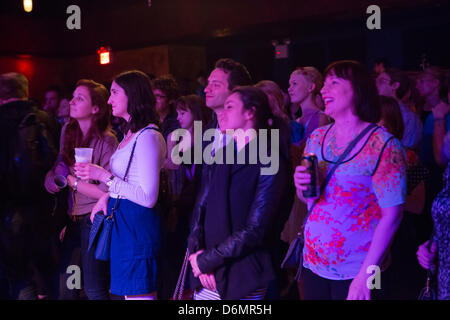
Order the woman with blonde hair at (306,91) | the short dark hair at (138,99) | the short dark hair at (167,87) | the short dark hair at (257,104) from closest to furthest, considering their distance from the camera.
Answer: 1. the short dark hair at (257,104)
2. the short dark hair at (138,99)
3. the woman with blonde hair at (306,91)
4. the short dark hair at (167,87)

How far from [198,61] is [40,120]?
705cm

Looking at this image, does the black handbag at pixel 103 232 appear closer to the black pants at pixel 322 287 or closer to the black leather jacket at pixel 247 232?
the black leather jacket at pixel 247 232

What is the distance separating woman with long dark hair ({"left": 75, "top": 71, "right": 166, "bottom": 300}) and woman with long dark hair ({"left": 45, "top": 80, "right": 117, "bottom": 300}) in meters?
0.31

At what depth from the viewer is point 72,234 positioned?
3.68m

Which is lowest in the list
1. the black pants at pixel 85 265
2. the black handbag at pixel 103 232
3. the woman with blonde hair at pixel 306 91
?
the black pants at pixel 85 265

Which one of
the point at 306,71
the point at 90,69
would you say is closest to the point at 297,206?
the point at 306,71

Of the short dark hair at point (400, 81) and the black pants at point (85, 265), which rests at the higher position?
the short dark hair at point (400, 81)

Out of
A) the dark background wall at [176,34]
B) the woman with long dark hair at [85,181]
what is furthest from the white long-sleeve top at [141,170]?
the dark background wall at [176,34]

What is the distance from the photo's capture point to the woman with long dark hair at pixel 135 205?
9.52 ft

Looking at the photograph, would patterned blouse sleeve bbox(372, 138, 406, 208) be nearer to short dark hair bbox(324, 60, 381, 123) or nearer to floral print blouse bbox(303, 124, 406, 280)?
floral print blouse bbox(303, 124, 406, 280)

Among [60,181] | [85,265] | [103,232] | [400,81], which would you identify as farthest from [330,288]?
[400,81]

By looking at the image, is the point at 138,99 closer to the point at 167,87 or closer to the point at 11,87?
the point at 11,87
